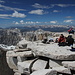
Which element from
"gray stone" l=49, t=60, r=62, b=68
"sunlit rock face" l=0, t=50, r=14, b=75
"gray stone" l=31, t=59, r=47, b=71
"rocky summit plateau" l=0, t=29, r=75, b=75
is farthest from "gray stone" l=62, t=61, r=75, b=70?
"sunlit rock face" l=0, t=50, r=14, b=75

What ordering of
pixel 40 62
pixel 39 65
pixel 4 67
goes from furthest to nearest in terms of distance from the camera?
pixel 4 67 → pixel 40 62 → pixel 39 65

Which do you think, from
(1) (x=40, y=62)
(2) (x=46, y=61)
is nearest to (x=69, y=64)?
(2) (x=46, y=61)

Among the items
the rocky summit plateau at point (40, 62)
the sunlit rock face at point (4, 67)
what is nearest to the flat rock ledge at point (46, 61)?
the rocky summit plateau at point (40, 62)

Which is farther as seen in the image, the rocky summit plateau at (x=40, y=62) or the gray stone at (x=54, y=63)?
the gray stone at (x=54, y=63)

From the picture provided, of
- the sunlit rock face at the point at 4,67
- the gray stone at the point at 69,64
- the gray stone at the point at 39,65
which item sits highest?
the gray stone at the point at 69,64

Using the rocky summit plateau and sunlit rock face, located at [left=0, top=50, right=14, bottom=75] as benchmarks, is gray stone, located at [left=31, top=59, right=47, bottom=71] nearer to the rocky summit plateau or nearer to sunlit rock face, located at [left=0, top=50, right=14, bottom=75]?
the rocky summit plateau

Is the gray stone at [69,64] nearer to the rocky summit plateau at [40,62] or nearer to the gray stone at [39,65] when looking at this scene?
the rocky summit plateau at [40,62]

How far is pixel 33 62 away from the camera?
12.0 meters

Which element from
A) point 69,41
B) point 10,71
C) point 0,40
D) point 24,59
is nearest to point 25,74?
point 24,59

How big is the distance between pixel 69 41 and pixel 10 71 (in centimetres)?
614

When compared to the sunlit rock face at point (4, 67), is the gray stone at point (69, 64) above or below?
above

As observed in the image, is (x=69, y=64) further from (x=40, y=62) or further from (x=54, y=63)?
(x=40, y=62)

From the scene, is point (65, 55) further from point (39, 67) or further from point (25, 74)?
point (25, 74)

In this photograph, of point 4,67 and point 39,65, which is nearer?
point 39,65
